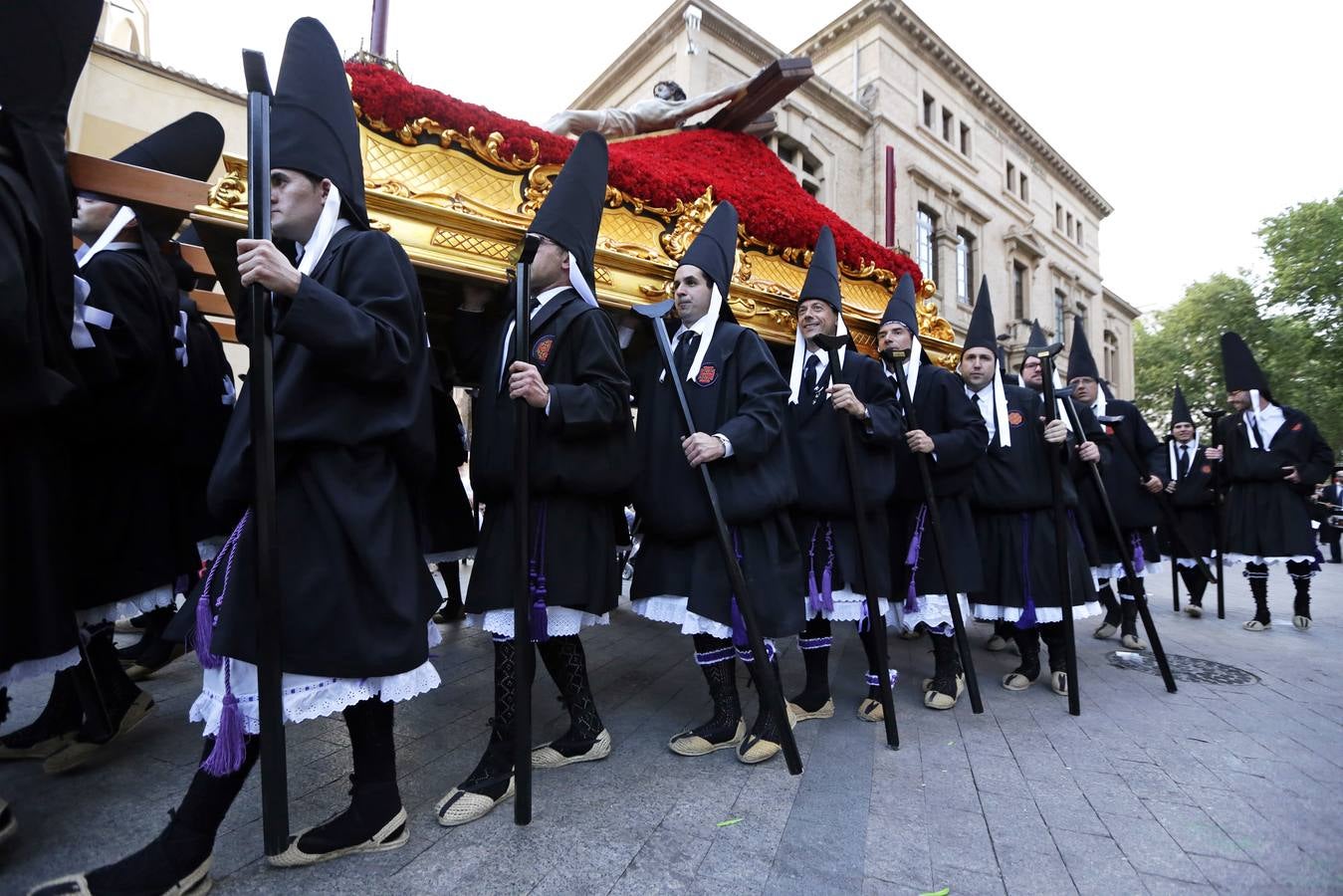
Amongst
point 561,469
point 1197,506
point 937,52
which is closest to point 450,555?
point 561,469

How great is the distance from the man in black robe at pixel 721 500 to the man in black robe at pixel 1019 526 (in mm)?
1593

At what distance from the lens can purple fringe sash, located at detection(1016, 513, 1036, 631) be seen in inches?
149

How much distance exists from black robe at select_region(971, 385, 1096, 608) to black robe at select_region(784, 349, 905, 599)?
3.03ft

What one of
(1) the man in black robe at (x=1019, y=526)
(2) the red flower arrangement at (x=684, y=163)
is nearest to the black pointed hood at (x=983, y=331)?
(1) the man in black robe at (x=1019, y=526)

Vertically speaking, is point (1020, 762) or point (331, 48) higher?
point (331, 48)

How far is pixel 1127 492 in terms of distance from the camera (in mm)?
5453

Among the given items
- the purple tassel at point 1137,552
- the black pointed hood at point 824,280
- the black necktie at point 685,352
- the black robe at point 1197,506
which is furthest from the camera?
the black robe at point 1197,506

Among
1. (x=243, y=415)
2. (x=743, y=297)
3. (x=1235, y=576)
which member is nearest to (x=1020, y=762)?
(x=743, y=297)

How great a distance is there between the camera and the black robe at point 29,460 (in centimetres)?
162

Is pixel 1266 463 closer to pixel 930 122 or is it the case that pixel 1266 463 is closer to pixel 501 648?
pixel 501 648

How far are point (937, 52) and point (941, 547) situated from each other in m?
20.5

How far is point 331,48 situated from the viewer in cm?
203

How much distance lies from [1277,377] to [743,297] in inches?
942

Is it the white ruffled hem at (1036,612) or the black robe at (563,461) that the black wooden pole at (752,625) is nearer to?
the black robe at (563,461)
